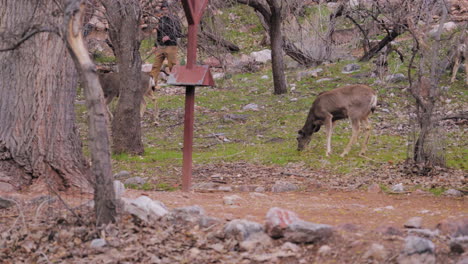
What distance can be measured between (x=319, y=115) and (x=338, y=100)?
0.55m

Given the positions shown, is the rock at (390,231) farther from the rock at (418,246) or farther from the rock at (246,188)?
the rock at (246,188)

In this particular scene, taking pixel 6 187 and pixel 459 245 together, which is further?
pixel 6 187

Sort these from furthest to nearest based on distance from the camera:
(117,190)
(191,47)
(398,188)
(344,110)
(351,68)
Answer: (351,68) → (344,110) → (398,188) → (191,47) → (117,190)

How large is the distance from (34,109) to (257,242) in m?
3.42

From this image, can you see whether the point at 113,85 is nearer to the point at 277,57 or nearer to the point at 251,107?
the point at 251,107

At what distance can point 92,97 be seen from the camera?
560 cm

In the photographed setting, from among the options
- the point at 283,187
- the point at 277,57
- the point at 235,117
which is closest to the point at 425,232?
the point at 283,187

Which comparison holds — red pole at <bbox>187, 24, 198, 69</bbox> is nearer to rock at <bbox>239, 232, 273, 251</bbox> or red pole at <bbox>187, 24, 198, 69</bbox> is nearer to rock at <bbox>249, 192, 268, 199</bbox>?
rock at <bbox>249, 192, 268, 199</bbox>

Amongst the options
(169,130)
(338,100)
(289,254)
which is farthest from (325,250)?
(169,130)

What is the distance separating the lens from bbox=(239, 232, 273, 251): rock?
567 centimetres

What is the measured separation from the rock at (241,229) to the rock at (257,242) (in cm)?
4

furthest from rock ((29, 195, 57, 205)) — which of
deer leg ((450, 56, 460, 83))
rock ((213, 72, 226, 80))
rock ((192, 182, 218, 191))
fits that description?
rock ((213, 72, 226, 80))

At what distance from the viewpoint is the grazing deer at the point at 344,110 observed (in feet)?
44.3

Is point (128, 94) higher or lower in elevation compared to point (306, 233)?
higher
